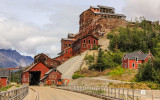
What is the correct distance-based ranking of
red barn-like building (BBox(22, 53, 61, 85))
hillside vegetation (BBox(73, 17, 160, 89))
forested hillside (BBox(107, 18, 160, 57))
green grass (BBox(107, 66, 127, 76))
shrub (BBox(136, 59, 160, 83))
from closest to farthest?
shrub (BBox(136, 59, 160, 83)), hillside vegetation (BBox(73, 17, 160, 89)), green grass (BBox(107, 66, 127, 76)), red barn-like building (BBox(22, 53, 61, 85)), forested hillside (BBox(107, 18, 160, 57))

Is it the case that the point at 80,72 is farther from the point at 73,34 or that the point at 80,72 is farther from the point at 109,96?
the point at 73,34

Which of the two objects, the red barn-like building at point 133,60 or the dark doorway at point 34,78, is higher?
the red barn-like building at point 133,60

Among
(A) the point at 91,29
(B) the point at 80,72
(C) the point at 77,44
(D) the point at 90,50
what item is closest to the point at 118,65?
(B) the point at 80,72

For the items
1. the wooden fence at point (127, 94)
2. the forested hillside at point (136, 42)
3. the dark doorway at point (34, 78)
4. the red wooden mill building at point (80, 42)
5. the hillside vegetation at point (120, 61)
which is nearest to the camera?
the wooden fence at point (127, 94)

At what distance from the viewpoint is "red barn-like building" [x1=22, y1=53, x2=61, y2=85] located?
231 feet

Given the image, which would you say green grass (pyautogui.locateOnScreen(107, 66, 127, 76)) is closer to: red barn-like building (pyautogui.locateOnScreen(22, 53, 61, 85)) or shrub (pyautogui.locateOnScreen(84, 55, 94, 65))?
shrub (pyautogui.locateOnScreen(84, 55, 94, 65))

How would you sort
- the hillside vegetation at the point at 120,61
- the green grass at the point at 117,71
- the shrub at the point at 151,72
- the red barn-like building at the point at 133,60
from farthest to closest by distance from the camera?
the red barn-like building at the point at 133,60 < the green grass at the point at 117,71 < the hillside vegetation at the point at 120,61 < the shrub at the point at 151,72

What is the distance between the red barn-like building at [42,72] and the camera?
7050 centimetres

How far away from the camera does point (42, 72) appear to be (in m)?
77.9

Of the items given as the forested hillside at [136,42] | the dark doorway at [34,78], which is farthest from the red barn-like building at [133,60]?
the dark doorway at [34,78]

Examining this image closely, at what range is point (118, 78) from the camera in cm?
5188

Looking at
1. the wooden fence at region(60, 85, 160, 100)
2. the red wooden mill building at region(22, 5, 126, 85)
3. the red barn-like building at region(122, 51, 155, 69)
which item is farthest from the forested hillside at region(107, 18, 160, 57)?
the wooden fence at region(60, 85, 160, 100)

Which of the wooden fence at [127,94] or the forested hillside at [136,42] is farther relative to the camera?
the forested hillside at [136,42]

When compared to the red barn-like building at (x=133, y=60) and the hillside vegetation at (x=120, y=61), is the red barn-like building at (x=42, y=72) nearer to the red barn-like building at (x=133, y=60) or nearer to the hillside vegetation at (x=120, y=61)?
the hillside vegetation at (x=120, y=61)
